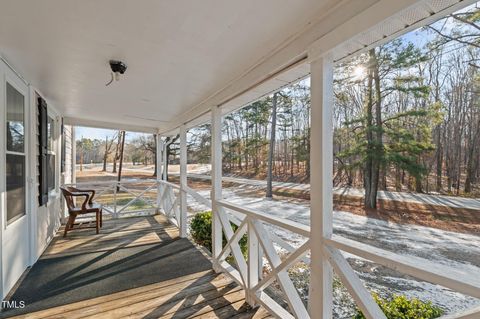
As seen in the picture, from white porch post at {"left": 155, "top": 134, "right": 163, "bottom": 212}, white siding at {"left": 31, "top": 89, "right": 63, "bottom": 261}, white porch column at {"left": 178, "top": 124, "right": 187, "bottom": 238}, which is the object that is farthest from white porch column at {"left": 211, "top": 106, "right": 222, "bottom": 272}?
white porch post at {"left": 155, "top": 134, "right": 163, "bottom": 212}

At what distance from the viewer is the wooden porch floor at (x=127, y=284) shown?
82.1 inches

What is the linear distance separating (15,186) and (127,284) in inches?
58.7

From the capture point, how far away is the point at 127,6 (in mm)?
1271

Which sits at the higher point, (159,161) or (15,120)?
(15,120)

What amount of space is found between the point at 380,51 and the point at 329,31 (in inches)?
75.4

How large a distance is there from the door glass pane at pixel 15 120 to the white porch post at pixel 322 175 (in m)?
2.72

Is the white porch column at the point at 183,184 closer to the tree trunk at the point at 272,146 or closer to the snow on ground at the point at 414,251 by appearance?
the tree trunk at the point at 272,146

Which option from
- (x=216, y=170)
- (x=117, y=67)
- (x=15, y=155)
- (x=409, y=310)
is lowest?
(x=409, y=310)

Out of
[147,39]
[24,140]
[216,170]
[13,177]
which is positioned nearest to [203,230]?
[216,170]

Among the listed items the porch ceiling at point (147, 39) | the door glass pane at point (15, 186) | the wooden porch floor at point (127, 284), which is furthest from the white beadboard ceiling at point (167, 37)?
the wooden porch floor at point (127, 284)

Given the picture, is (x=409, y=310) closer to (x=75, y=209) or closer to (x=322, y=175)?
(x=322, y=175)

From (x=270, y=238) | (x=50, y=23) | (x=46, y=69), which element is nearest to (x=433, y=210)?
(x=270, y=238)

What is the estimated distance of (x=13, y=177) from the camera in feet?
7.75

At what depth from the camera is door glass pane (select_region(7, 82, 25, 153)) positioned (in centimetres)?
229
